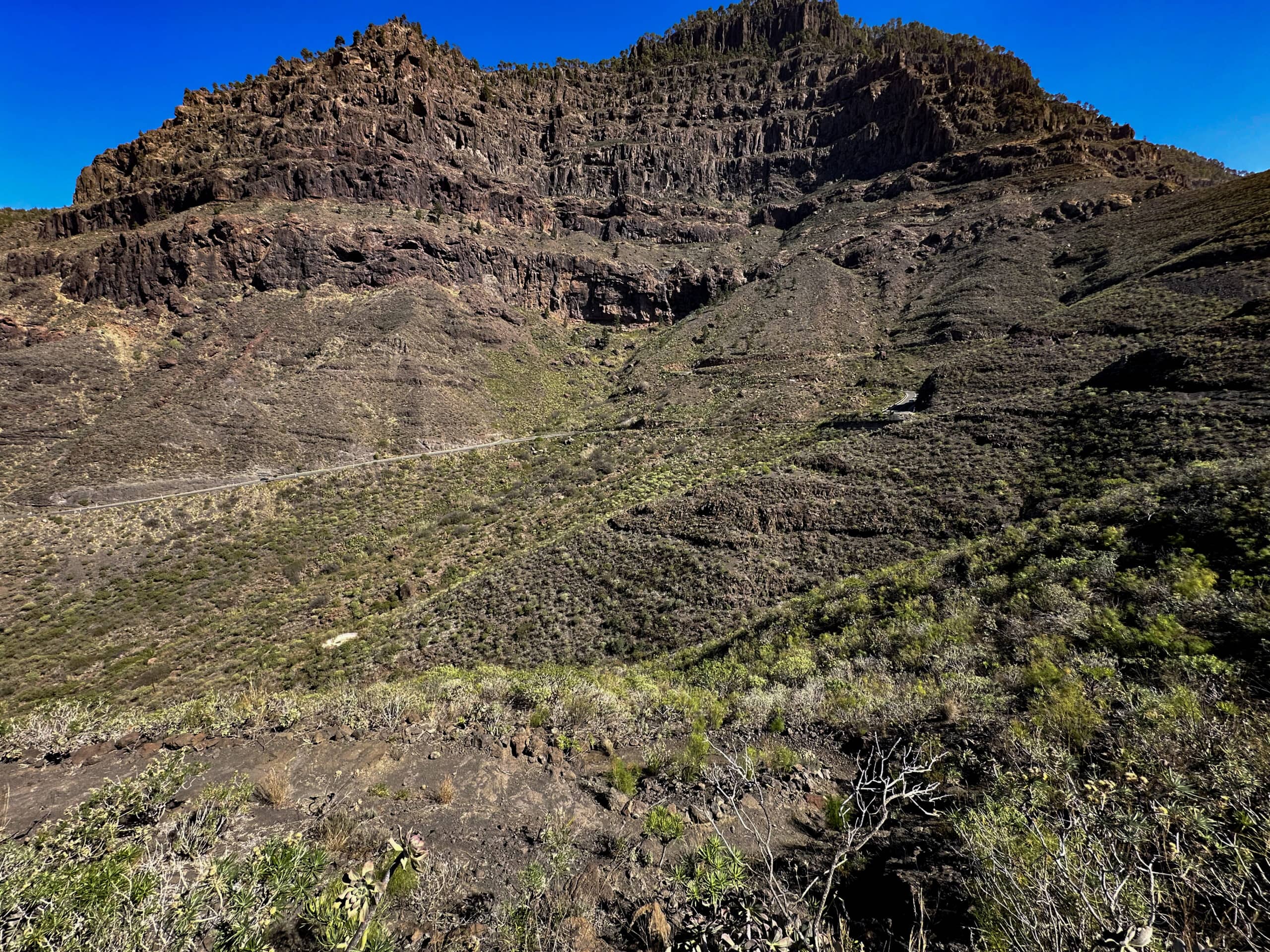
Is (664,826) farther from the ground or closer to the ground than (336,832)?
closer to the ground

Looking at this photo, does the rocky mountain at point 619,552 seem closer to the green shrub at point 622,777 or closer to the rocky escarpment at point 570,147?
the green shrub at point 622,777

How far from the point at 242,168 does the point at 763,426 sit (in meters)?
63.0

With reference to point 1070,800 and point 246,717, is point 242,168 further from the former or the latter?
point 1070,800

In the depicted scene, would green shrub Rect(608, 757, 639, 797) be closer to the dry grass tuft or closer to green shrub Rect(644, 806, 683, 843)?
green shrub Rect(644, 806, 683, 843)

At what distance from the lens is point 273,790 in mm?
4086

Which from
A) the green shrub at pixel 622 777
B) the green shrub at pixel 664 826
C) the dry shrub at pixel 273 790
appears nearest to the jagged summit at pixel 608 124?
the dry shrub at pixel 273 790

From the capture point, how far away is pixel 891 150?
235 feet

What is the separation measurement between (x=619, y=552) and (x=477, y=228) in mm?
54915

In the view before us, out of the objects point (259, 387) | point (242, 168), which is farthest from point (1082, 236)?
point (242, 168)

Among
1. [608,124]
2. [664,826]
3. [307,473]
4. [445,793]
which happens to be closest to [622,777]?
[664,826]

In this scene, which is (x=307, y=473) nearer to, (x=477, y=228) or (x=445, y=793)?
(x=445, y=793)

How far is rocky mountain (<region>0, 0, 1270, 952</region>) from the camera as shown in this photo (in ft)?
9.70

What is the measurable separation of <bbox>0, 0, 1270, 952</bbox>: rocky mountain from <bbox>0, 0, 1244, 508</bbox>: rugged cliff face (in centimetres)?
60

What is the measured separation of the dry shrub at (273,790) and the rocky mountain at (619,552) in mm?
27
